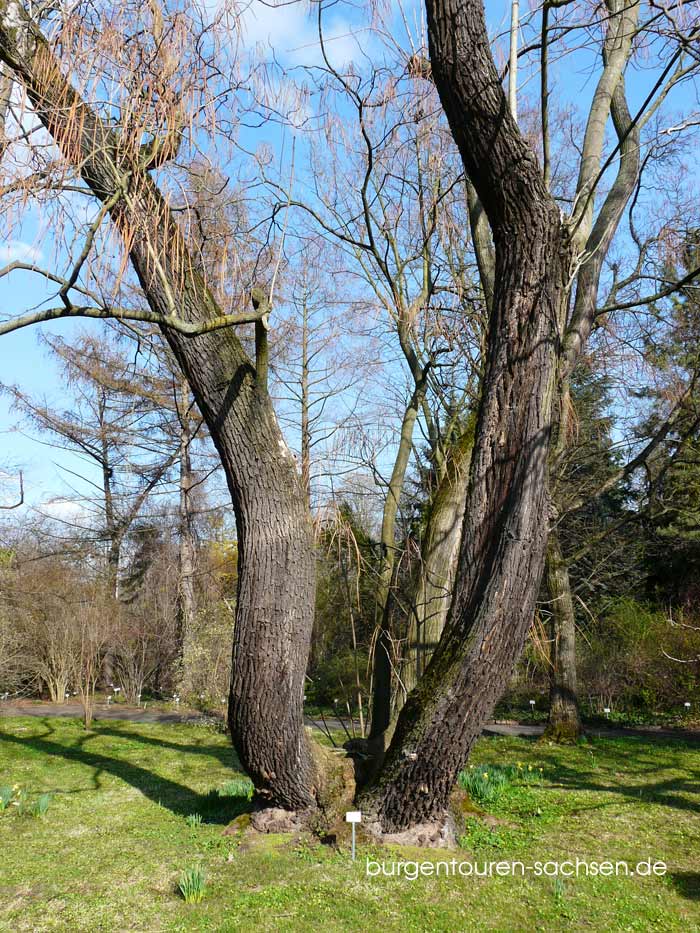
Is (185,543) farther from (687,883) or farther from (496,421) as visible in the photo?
(687,883)

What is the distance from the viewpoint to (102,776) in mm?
6711

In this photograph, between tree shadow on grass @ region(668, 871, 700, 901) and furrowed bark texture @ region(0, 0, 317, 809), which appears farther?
furrowed bark texture @ region(0, 0, 317, 809)

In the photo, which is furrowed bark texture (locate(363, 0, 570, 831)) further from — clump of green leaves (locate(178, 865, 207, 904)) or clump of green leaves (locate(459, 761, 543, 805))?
clump of green leaves (locate(459, 761, 543, 805))

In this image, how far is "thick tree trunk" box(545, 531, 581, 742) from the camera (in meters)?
8.77

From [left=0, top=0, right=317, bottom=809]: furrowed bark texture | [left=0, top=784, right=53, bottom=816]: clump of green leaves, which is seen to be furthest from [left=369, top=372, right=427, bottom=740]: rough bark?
[left=0, top=784, right=53, bottom=816]: clump of green leaves

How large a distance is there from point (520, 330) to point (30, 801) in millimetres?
4949

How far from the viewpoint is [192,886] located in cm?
334

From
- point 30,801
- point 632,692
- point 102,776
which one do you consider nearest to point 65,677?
point 102,776

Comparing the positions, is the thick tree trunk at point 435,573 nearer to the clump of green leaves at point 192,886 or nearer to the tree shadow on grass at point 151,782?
the tree shadow on grass at point 151,782

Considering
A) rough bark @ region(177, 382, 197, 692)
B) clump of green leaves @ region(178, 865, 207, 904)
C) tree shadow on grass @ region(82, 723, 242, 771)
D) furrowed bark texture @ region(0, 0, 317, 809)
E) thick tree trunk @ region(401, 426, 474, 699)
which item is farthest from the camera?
rough bark @ region(177, 382, 197, 692)

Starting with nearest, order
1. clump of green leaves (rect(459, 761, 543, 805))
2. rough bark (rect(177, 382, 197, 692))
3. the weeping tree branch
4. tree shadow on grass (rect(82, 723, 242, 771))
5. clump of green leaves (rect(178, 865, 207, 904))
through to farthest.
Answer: the weeping tree branch
clump of green leaves (rect(178, 865, 207, 904))
clump of green leaves (rect(459, 761, 543, 805))
tree shadow on grass (rect(82, 723, 242, 771))
rough bark (rect(177, 382, 197, 692))

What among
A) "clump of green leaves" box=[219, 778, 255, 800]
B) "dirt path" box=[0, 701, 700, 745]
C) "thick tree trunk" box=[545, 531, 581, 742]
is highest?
"thick tree trunk" box=[545, 531, 581, 742]

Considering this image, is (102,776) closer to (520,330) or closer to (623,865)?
(623,865)

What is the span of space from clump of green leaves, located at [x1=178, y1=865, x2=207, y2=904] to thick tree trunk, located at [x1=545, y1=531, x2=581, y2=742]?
6.13 m
